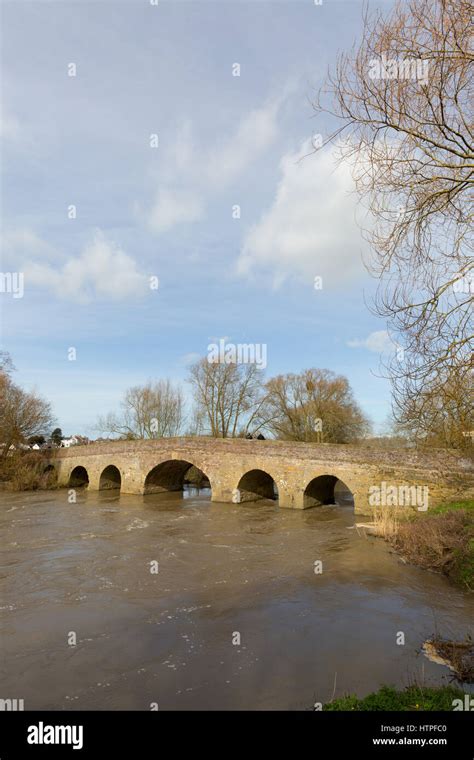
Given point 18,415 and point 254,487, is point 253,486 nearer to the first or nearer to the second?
point 254,487

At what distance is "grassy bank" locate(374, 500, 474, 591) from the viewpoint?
923 cm

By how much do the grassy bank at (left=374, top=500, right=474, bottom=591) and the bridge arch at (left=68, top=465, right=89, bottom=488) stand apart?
21957mm

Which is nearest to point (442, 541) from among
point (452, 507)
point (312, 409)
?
point (452, 507)

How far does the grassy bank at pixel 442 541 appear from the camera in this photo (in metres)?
9.23

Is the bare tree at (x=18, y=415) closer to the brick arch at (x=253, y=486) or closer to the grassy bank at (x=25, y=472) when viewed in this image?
the grassy bank at (x=25, y=472)

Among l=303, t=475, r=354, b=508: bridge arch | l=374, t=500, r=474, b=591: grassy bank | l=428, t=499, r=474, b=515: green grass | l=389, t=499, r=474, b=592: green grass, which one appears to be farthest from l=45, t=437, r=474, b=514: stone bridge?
l=389, t=499, r=474, b=592: green grass

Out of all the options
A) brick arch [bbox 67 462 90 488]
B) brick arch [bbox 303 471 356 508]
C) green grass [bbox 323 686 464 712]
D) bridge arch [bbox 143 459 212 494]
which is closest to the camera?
green grass [bbox 323 686 464 712]

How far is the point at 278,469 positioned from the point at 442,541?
359 inches

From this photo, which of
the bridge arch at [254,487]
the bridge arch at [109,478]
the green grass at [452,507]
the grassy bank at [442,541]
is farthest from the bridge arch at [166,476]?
the grassy bank at [442,541]

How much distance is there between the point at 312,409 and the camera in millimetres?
31656

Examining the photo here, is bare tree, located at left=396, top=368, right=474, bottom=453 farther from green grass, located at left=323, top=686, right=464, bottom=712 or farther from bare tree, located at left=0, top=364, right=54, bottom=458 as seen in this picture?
bare tree, located at left=0, top=364, right=54, bottom=458

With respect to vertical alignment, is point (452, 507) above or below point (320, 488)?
above

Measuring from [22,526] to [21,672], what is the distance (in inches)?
431
